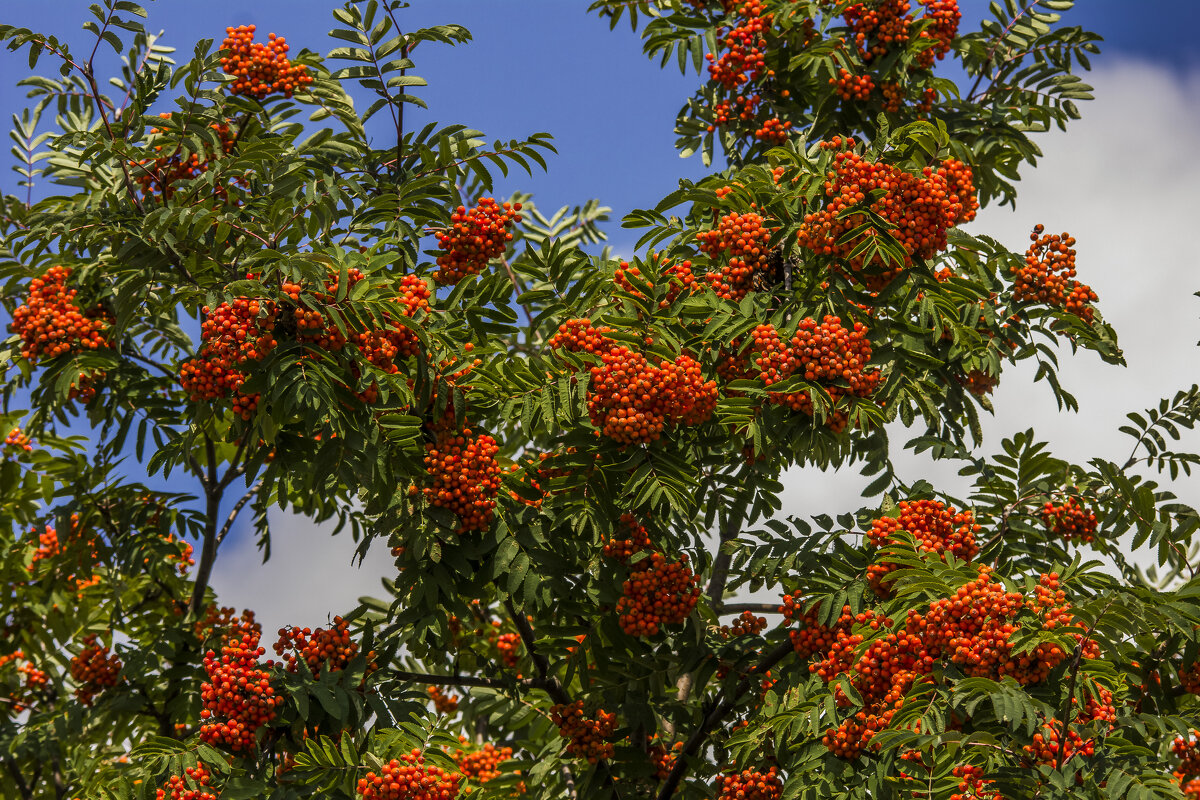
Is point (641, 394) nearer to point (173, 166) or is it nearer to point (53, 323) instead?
point (173, 166)

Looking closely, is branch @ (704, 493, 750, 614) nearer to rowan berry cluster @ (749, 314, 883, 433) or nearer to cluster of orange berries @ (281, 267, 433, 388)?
rowan berry cluster @ (749, 314, 883, 433)

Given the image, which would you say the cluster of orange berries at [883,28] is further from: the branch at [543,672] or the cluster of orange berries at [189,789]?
the cluster of orange berries at [189,789]

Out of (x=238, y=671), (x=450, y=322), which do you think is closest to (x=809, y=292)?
(x=450, y=322)

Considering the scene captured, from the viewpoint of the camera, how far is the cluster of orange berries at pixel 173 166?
6.96m

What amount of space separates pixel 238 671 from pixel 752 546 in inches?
116

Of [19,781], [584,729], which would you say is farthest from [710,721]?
[19,781]

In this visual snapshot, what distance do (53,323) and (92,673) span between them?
258cm

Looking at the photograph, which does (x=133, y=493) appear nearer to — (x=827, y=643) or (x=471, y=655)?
(x=471, y=655)

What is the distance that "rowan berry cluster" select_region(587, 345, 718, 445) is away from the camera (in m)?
5.83

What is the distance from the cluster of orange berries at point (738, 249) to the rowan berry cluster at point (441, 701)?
17.9ft

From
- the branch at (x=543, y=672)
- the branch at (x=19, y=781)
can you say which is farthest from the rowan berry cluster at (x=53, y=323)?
the branch at (x=543, y=672)

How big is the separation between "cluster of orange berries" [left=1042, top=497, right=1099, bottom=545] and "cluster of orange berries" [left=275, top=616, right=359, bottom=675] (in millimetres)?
4398

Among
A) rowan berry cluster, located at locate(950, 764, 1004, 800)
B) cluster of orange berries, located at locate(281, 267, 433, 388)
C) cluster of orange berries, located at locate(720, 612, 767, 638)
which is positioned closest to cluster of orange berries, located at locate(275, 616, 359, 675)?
cluster of orange berries, located at locate(281, 267, 433, 388)

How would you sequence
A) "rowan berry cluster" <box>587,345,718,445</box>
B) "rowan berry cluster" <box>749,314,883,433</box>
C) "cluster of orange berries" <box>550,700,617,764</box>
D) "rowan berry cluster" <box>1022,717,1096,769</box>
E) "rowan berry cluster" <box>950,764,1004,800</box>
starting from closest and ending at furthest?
"rowan berry cluster" <box>950,764,1004,800</box>, "rowan berry cluster" <box>1022,717,1096,769</box>, "rowan berry cluster" <box>587,345,718,445</box>, "rowan berry cluster" <box>749,314,883,433</box>, "cluster of orange berries" <box>550,700,617,764</box>
